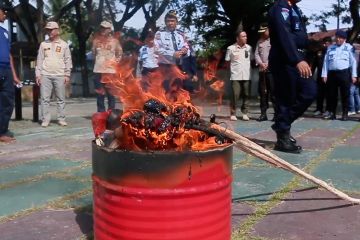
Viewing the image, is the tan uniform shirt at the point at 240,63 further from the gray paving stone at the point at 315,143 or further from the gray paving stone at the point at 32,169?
the gray paving stone at the point at 32,169

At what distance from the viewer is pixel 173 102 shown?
2.71 m

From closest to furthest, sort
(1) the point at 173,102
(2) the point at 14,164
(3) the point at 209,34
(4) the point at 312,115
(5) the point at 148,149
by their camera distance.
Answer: (5) the point at 148,149, (1) the point at 173,102, (2) the point at 14,164, (4) the point at 312,115, (3) the point at 209,34

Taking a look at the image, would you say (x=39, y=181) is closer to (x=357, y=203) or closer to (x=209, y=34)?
(x=357, y=203)

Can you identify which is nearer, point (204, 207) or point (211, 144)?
point (204, 207)

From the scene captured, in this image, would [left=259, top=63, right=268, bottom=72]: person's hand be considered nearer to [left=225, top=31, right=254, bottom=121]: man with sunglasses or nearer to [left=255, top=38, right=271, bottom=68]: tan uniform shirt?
[left=255, top=38, right=271, bottom=68]: tan uniform shirt

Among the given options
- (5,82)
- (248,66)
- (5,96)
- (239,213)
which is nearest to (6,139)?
(5,96)

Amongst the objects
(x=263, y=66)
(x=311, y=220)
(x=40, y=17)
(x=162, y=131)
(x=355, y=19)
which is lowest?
(x=311, y=220)

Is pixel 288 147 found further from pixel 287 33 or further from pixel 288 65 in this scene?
pixel 287 33

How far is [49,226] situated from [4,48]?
4.29 metres

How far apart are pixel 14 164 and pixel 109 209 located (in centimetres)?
321

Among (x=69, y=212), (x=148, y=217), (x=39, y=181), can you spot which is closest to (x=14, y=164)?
(x=39, y=181)

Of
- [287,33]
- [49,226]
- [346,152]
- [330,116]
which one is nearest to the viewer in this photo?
[49,226]

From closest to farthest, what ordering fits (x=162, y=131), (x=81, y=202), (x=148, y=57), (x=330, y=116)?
(x=162, y=131) < (x=81, y=202) < (x=148, y=57) < (x=330, y=116)

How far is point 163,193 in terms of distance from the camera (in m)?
2.16
